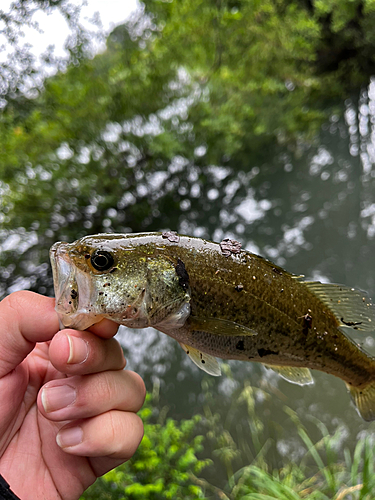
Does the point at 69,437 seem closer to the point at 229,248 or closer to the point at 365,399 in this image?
the point at 229,248

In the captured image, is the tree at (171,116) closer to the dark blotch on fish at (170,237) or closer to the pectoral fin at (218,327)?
the dark blotch on fish at (170,237)

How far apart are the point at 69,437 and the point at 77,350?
0.33 meters

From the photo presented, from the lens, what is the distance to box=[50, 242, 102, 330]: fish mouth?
88cm

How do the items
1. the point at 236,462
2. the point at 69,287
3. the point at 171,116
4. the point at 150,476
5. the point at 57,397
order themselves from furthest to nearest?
the point at 171,116, the point at 236,462, the point at 150,476, the point at 57,397, the point at 69,287

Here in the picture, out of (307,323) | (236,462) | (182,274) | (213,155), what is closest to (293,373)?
(307,323)

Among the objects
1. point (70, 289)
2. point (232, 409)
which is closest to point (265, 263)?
point (70, 289)

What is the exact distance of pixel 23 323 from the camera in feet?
3.16

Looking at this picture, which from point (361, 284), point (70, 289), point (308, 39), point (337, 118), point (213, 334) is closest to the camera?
point (70, 289)

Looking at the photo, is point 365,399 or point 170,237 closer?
point 170,237

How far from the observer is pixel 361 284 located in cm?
414

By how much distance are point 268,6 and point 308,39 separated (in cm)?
108

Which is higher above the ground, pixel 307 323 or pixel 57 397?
pixel 307 323

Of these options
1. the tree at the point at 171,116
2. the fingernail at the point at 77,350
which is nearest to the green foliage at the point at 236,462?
the fingernail at the point at 77,350

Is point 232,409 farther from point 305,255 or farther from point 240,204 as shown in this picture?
point 240,204
